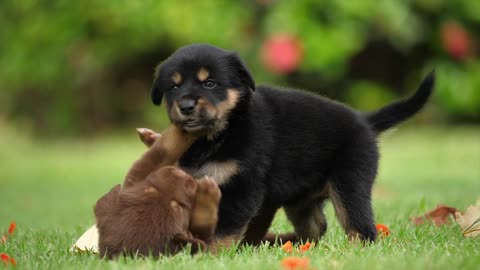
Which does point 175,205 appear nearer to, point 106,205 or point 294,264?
point 106,205

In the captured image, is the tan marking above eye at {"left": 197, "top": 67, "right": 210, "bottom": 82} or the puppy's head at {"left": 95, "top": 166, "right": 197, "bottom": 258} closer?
the puppy's head at {"left": 95, "top": 166, "right": 197, "bottom": 258}

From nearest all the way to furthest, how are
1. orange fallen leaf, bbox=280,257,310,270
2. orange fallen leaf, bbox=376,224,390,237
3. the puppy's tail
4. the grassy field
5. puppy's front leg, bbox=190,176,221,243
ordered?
orange fallen leaf, bbox=280,257,310,270, the grassy field, puppy's front leg, bbox=190,176,221,243, orange fallen leaf, bbox=376,224,390,237, the puppy's tail

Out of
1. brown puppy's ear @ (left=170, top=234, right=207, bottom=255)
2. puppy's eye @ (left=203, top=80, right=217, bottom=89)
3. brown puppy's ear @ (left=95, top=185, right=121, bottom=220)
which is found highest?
puppy's eye @ (left=203, top=80, right=217, bottom=89)

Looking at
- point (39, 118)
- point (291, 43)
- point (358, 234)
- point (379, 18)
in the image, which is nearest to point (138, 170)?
point (358, 234)

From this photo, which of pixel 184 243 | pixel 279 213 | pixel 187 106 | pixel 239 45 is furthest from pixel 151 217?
pixel 239 45

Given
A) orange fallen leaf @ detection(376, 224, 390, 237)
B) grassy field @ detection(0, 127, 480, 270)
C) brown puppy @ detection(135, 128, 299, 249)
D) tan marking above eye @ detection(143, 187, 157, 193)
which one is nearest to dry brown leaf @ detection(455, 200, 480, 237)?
grassy field @ detection(0, 127, 480, 270)

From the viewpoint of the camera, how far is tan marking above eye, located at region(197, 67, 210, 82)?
3.80 m

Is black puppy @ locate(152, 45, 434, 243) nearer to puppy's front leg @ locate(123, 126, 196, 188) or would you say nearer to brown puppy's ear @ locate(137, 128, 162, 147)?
puppy's front leg @ locate(123, 126, 196, 188)

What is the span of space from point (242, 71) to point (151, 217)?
104 centimetres

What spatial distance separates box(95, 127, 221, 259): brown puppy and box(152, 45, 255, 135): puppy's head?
340 mm

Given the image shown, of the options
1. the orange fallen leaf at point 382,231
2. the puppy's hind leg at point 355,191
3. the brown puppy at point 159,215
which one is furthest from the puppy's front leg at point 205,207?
the orange fallen leaf at point 382,231

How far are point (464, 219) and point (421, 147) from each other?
7.79m

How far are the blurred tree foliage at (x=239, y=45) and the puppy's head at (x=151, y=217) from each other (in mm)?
9822

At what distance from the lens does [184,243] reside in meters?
3.47
